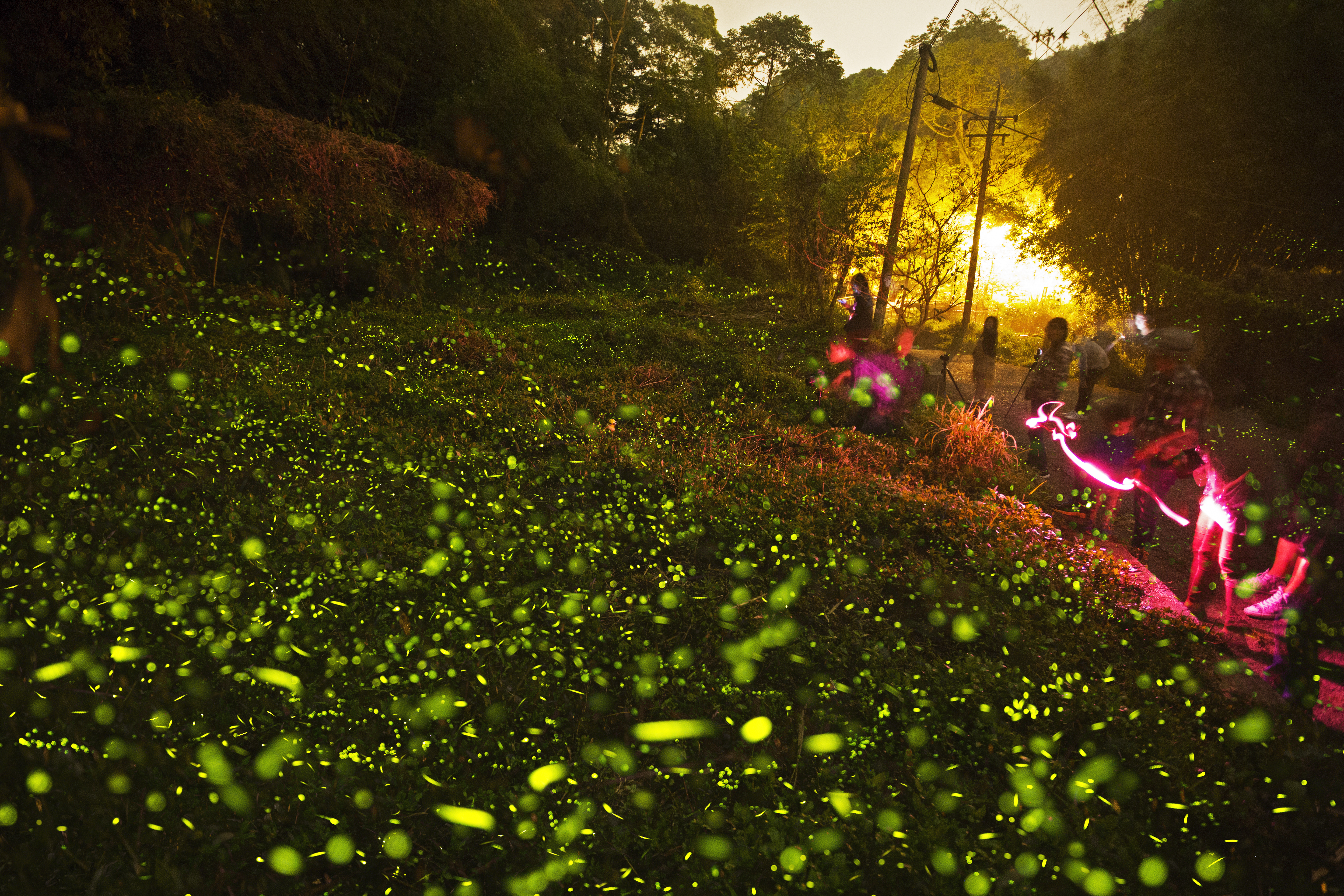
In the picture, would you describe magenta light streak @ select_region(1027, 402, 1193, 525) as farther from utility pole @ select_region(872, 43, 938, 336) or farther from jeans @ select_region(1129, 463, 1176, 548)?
utility pole @ select_region(872, 43, 938, 336)

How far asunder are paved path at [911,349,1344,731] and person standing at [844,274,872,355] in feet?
8.70

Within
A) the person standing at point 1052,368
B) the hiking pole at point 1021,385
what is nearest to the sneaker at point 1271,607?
the person standing at point 1052,368

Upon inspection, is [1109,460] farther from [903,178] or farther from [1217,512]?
[903,178]

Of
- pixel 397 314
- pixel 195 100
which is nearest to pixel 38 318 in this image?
pixel 195 100

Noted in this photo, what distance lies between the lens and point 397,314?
11250 millimetres

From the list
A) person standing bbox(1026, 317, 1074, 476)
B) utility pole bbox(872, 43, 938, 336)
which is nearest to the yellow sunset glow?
utility pole bbox(872, 43, 938, 336)

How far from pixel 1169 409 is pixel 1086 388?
355cm

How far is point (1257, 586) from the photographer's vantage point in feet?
16.4

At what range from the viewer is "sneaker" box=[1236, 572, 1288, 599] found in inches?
195

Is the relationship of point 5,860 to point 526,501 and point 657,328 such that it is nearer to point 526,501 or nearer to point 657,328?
point 526,501

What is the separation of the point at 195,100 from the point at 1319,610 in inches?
536

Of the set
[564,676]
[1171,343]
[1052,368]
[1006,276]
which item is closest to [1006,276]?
[1006,276]

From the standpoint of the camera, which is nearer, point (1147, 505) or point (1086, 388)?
point (1147, 505)

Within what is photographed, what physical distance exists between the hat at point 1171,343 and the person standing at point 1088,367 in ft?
9.91
